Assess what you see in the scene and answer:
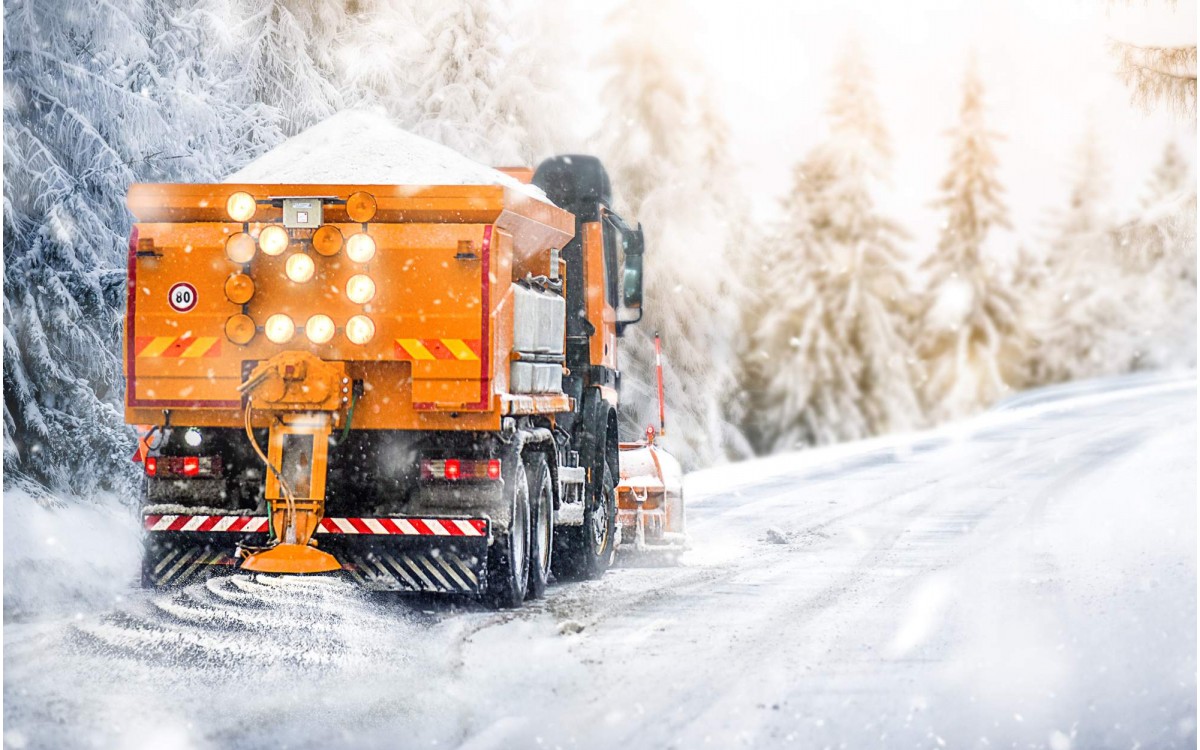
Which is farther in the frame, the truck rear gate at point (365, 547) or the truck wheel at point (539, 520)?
the truck wheel at point (539, 520)

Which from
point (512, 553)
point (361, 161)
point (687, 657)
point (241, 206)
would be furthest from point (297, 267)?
point (687, 657)

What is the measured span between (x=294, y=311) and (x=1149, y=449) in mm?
17550

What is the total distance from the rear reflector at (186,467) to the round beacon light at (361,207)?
61.6 inches

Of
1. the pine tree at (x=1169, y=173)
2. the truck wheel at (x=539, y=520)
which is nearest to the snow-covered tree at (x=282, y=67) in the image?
the truck wheel at (x=539, y=520)

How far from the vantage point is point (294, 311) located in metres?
7.94

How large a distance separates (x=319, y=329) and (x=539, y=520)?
2.20 m

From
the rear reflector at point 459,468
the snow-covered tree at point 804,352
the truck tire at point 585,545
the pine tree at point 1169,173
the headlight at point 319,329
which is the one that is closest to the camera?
the headlight at point 319,329

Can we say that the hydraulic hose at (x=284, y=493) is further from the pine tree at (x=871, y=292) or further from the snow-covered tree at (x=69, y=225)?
the pine tree at (x=871, y=292)

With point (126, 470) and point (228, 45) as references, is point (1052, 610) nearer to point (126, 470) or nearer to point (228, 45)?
point (126, 470)

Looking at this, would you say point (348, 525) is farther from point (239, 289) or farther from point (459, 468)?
point (239, 289)

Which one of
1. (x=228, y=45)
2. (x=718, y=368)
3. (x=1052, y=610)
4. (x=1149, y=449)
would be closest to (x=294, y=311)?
(x=1052, y=610)

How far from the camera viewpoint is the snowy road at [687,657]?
18.3ft

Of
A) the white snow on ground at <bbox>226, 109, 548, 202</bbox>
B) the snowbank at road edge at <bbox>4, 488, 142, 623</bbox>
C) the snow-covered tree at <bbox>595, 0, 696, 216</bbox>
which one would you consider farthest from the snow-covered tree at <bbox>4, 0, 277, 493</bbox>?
the snow-covered tree at <bbox>595, 0, 696, 216</bbox>

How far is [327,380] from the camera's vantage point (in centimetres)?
784
